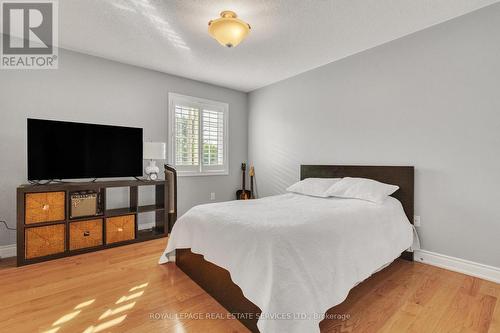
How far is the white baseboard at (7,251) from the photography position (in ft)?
8.78

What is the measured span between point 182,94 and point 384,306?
376 cm

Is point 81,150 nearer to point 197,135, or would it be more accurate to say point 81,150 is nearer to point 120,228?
point 120,228

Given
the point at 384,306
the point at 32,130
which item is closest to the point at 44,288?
the point at 32,130

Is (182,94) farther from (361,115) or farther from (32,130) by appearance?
(361,115)

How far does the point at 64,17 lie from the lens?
2.38 metres

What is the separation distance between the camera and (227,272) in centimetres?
171

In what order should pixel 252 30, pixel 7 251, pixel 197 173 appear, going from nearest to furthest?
1. pixel 252 30
2. pixel 7 251
3. pixel 197 173

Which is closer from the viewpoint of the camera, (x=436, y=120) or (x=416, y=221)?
(x=436, y=120)

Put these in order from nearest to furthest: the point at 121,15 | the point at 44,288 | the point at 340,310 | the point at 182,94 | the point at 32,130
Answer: the point at 340,310
the point at 44,288
the point at 121,15
the point at 32,130
the point at 182,94

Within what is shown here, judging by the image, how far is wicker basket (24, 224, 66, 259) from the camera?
248 centimetres

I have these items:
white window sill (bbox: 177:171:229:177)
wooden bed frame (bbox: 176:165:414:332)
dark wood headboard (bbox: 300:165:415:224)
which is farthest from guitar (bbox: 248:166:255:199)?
dark wood headboard (bbox: 300:165:415:224)

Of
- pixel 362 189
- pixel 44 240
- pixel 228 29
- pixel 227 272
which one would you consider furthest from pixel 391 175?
pixel 44 240

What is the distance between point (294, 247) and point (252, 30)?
2.25 m

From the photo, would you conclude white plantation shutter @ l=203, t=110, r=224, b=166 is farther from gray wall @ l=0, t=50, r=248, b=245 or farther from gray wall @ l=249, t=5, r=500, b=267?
gray wall @ l=249, t=5, r=500, b=267
